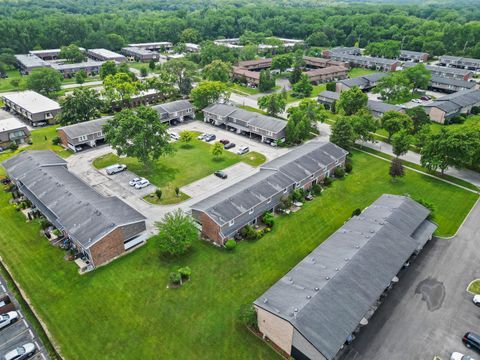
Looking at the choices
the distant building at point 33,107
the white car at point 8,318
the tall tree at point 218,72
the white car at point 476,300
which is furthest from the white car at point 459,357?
the distant building at point 33,107

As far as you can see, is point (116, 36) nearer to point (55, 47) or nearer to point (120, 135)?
point (55, 47)

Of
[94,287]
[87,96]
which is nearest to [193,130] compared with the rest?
[87,96]

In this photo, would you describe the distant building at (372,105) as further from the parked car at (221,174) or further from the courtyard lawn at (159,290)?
the parked car at (221,174)

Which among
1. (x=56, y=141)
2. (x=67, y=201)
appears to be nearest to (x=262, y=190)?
(x=67, y=201)

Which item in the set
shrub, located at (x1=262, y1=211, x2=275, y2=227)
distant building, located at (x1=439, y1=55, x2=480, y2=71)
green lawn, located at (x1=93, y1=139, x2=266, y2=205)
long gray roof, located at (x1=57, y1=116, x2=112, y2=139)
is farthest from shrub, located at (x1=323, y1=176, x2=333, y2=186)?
distant building, located at (x1=439, y1=55, x2=480, y2=71)

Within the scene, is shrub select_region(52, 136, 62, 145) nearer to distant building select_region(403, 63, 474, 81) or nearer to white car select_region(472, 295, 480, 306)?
white car select_region(472, 295, 480, 306)

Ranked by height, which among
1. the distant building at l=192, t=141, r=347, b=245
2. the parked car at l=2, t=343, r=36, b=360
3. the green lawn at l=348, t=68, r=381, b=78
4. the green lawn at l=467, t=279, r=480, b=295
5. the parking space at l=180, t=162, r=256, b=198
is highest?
the distant building at l=192, t=141, r=347, b=245
